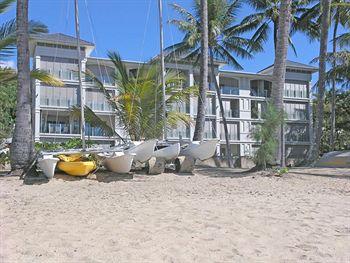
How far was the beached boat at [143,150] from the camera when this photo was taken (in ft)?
43.5

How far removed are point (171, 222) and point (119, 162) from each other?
15.4 feet

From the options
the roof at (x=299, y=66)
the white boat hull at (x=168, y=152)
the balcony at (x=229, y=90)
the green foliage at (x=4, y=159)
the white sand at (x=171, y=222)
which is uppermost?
the roof at (x=299, y=66)

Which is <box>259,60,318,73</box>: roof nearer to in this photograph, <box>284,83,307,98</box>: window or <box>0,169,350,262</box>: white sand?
<box>284,83,307,98</box>: window

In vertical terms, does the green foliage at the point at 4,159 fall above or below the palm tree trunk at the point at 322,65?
below

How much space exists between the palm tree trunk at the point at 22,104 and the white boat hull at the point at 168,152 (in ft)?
11.4

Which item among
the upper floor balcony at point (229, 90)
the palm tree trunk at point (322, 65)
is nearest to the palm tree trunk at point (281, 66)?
the palm tree trunk at point (322, 65)

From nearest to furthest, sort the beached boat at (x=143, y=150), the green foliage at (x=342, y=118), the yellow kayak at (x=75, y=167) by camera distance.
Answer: the yellow kayak at (x=75, y=167) → the beached boat at (x=143, y=150) → the green foliage at (x=342, y=118)

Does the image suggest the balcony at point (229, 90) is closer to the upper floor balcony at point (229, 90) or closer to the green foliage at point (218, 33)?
the upper floor balcony at point (229, 90)

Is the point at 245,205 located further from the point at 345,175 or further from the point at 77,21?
the point at 77,21

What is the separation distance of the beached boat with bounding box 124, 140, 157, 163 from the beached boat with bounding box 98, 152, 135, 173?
2.04ft

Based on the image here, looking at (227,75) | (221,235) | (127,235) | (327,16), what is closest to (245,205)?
(221,235)

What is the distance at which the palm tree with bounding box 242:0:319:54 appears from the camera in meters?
32.4

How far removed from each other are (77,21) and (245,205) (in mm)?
7900

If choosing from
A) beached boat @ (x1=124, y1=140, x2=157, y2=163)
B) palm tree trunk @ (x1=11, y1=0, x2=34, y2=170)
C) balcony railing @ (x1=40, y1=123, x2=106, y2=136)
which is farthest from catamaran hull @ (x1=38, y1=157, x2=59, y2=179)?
balcony railing @ (x1=40, y1=123, x2=106, y2=136)
